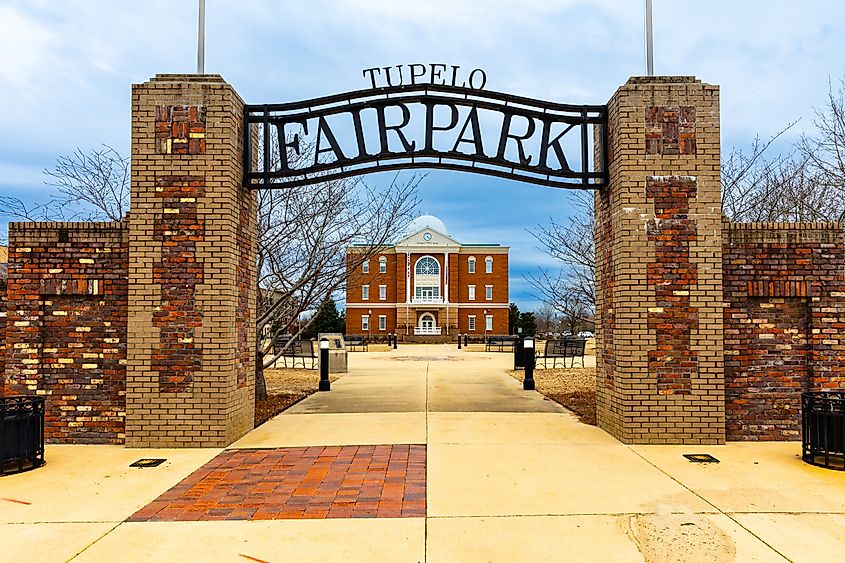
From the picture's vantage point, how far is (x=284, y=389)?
1548 centimetres

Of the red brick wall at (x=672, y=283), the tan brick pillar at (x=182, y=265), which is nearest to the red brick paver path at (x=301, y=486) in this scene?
the tan brick pillar at (x=182, y=265)

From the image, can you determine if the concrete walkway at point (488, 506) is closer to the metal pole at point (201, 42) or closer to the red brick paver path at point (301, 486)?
the red brick paver path at point (301, 486)

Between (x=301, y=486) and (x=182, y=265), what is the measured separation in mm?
3487

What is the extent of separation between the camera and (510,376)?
18.4m

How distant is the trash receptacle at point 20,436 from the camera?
687 centimetres

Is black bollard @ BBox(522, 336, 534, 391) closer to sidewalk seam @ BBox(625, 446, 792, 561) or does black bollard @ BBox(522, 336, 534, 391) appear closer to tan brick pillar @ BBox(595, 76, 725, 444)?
tan brick pillar @ BBox(595, 76, 725, 444)

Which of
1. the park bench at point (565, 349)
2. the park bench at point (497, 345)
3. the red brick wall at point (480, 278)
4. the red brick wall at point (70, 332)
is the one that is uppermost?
the red brick wall at point (480, 278)

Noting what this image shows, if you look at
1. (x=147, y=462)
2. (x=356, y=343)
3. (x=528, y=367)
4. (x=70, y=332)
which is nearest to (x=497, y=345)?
(x=356, y=343)

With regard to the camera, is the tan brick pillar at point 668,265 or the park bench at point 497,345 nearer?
the tan brick pillar at point 668,265

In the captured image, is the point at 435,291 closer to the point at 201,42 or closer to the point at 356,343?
the point at 356,343

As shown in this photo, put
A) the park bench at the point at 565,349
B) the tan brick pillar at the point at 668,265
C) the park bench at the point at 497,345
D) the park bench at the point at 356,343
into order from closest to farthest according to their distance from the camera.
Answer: the tan brick pillar at the point at 668,265 < the park bench at the point at 565,349 < the park bench at the point at 497,345 < the park bench at the point at 356,343

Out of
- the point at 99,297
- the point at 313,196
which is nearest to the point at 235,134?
the point at 99,297

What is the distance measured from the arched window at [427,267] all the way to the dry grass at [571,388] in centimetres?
3987

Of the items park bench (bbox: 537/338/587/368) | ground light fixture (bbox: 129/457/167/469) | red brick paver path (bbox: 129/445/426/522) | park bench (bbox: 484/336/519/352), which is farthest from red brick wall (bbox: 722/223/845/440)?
park bench (bbox: 484/336/519/352)
